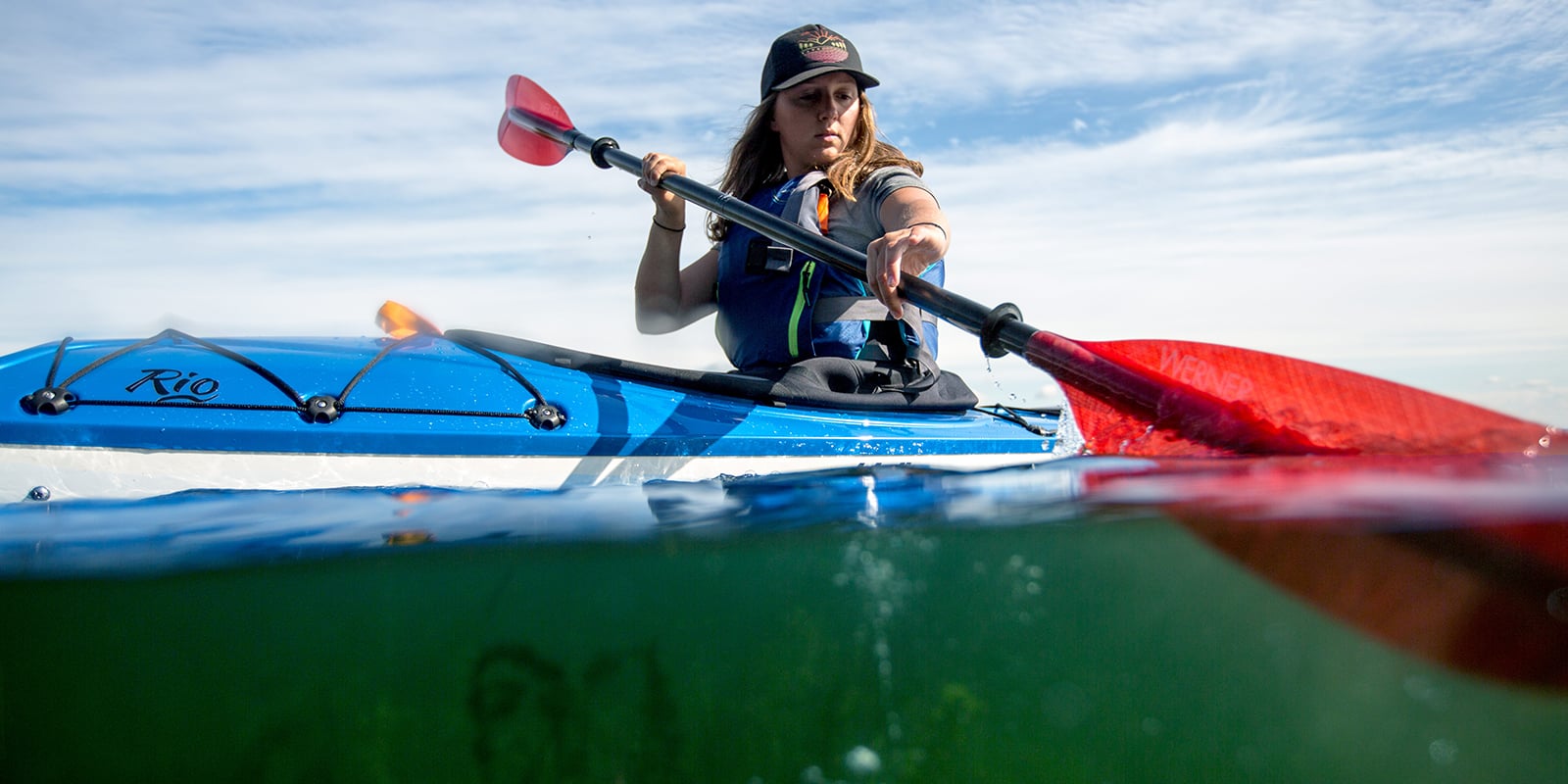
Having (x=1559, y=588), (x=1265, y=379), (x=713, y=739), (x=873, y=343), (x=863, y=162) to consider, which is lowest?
(x=713, y=739)

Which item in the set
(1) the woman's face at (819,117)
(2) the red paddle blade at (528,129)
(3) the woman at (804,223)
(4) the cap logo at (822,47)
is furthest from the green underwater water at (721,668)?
(2) the red paddle blade at (528,129)

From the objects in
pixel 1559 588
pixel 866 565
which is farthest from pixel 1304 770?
pixel 866 565

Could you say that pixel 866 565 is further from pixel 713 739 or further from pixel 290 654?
pixel 290 654

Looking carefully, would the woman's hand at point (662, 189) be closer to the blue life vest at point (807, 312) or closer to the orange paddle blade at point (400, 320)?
the blue life vest at point (807, 312)

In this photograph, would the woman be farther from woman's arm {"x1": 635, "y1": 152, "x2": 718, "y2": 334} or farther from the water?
the water

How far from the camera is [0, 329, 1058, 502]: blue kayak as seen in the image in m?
3.59

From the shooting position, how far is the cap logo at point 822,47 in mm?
4641

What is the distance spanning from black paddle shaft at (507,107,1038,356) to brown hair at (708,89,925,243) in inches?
9.3

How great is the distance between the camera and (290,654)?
3.31 meters

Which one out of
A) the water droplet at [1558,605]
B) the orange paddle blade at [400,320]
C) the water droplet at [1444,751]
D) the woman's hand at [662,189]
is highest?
the woman's hand at [662,189]

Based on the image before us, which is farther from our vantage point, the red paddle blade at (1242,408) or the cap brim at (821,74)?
the cap brim at (821,74)

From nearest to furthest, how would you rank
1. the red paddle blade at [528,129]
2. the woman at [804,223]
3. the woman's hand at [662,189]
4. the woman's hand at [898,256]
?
the woman's hand at [898,256], the woman at [804,223], the woman's hand at [662,189], the red paddle blade at [528,129]

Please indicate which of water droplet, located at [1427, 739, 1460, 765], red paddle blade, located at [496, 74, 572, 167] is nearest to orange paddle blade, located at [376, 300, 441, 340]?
red paddle blade, located at [496, 74, 572, 167]

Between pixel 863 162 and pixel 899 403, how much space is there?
104 cm
